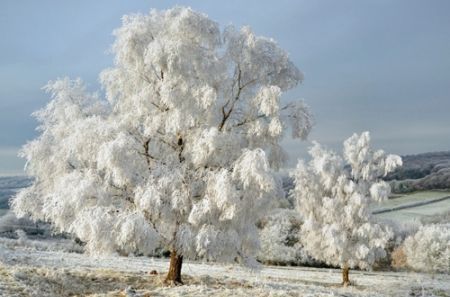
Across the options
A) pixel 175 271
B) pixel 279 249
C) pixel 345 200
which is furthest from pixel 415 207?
pixel 175 271

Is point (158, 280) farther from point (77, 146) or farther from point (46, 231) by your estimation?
point (46, 231)

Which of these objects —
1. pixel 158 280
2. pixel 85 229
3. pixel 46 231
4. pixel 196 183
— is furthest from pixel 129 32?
pixel 46 231

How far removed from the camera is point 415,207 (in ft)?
273

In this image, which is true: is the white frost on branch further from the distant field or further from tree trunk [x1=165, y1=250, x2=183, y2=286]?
the distant field

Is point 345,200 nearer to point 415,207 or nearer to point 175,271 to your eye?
point 175,271

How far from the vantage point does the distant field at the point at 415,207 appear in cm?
7669

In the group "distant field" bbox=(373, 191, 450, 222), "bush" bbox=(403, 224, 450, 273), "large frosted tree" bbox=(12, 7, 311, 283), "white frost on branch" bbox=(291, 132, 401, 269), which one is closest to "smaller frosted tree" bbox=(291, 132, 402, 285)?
"white frost on branch" bbox=(291, 132, 401, 269)

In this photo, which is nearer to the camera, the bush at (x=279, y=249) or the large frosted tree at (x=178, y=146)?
the large frosted tree at (x=178, y=146)

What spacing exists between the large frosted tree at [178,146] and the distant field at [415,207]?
52.7 m

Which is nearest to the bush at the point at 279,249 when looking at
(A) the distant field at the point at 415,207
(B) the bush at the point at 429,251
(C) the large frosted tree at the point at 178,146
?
(B) the bush at the point at 429,251

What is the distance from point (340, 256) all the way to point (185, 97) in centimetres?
2384

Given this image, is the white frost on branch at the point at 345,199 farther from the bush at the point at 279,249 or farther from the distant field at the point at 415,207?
the distant field at the point at 415,207

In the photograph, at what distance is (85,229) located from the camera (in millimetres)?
21516

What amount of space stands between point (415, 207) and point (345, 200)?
150ft
